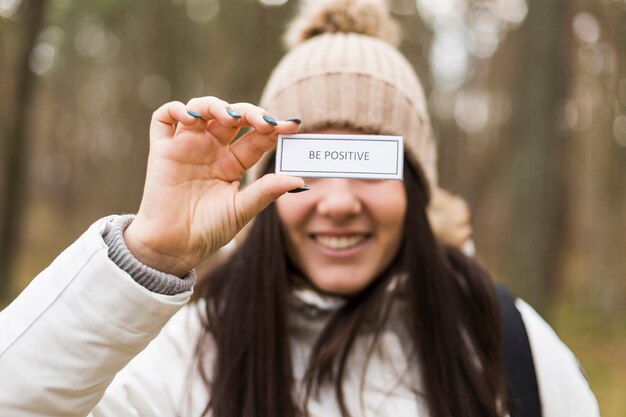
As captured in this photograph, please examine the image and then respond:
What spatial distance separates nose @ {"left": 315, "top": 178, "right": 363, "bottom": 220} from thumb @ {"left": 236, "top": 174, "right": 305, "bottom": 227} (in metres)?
0.48

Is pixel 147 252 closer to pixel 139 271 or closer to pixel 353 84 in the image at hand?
pixel 139 271

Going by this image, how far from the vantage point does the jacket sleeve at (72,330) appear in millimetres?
1305

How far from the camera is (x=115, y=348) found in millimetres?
1356

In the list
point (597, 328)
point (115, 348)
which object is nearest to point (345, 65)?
point (115, 348)

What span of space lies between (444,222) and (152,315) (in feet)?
4.80

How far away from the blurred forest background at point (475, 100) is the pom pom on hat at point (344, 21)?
1.72 meters

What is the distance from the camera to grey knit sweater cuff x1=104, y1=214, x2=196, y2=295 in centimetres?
138

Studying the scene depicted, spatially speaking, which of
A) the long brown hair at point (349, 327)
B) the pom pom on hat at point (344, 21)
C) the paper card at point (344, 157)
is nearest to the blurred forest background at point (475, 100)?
the pom pom on hat at point (344, 21)

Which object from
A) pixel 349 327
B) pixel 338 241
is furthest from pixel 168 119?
pixel 349 327

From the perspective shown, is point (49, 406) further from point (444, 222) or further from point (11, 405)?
point (444, 222)

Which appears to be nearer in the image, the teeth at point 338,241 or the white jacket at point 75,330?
the white jacket at point 75,330

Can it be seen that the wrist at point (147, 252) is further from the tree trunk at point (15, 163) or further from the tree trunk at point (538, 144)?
the tree trunk at point (15, 163)

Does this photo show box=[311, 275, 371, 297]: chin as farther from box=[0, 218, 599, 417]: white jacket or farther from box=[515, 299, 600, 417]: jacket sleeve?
box=[0, 218, 599, 417]: white jacket

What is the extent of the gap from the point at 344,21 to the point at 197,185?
1.16 meters
